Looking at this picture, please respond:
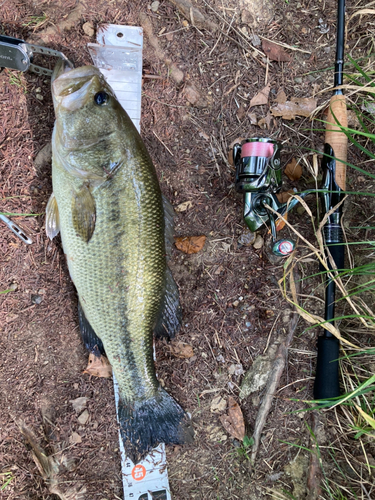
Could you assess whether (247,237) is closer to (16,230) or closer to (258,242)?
(258,242)

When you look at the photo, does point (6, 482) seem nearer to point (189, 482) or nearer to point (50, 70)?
point (189, 482)

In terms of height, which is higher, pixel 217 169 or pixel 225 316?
pixel 217 169

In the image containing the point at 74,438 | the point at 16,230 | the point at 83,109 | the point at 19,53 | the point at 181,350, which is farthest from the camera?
the point at 181,350

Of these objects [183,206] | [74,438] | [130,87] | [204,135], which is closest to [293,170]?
[204,135]

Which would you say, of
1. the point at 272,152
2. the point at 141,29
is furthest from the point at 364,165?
the point at 141,29

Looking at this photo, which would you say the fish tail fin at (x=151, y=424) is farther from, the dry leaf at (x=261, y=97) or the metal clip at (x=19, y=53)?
the metal clip at (x=19, y=53)

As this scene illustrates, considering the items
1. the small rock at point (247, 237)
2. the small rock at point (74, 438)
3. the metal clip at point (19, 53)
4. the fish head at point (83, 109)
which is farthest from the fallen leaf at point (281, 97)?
the small rock at point (74, 438)

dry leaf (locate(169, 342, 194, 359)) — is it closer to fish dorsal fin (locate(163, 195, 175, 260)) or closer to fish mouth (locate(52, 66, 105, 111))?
fish dorsal fin (locate(163, 195, 175, 260))

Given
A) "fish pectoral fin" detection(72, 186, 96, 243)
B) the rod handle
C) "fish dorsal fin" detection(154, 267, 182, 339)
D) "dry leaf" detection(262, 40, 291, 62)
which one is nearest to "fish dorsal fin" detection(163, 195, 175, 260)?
"fish dorsal fin" detection(154, 267, 182, 339)
